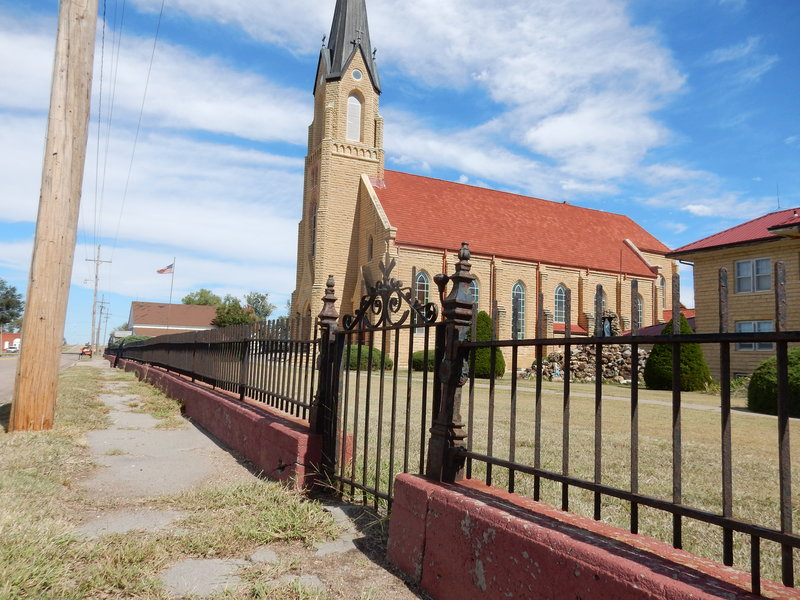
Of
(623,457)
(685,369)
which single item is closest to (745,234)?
(685,369)

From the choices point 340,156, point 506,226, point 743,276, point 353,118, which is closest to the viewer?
point 743,276

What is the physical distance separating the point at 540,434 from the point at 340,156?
31590 millimetres

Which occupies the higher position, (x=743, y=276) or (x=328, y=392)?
(x=743, y=276)

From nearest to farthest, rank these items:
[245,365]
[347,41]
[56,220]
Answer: [245,365] → [56,220] → [347,41]

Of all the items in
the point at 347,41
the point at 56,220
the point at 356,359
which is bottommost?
the point at 356,359

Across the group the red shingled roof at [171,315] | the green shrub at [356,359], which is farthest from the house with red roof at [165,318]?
the green shrub at [356,359]

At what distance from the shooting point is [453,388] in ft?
11.0

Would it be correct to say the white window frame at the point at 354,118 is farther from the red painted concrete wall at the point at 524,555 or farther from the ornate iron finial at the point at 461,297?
the red painted concrete wall at the point at 524,555

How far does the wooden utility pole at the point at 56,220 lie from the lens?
7.55 metres

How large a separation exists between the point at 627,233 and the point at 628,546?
45.1 m

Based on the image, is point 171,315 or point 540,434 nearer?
point 540,434

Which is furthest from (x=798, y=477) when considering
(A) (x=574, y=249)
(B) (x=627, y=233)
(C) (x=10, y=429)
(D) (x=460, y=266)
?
(B) (x=627, y=233)

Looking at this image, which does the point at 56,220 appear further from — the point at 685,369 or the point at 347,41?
the point at 347,41

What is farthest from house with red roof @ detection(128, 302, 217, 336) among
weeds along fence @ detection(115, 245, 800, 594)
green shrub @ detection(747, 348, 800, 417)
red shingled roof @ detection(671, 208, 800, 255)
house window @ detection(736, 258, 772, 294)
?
weeds along fence @ detection(115, 245, 800, 594)
